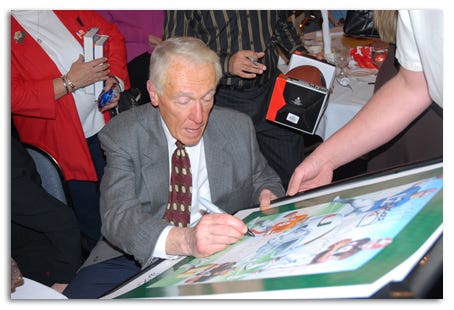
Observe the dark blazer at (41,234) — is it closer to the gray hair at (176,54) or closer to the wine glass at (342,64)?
the gray hair at (176,54)

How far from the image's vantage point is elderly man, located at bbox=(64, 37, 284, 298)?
1961 millimetres

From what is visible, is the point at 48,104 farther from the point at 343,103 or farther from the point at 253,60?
the point at 343,103

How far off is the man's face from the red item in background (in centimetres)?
200

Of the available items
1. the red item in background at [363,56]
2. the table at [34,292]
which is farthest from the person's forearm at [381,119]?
the red item in background at [363,56]

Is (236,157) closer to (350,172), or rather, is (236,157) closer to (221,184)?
(221,184)

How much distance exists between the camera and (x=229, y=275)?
1.53 m

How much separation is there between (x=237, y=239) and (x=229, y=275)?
0.61 feet

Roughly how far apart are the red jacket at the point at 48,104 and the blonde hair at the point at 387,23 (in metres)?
1.55

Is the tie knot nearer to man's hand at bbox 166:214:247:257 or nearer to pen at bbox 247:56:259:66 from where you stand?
man's hand at bbox 166:214:247:257

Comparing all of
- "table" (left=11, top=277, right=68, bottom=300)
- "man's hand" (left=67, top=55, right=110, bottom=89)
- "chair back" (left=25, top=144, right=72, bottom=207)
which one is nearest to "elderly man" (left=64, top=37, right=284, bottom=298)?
"table" (left=11, top=277, right=68, bottom=300)

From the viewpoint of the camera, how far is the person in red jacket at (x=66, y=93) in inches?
112

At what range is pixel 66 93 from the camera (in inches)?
117

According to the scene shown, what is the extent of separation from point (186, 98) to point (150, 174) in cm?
35
